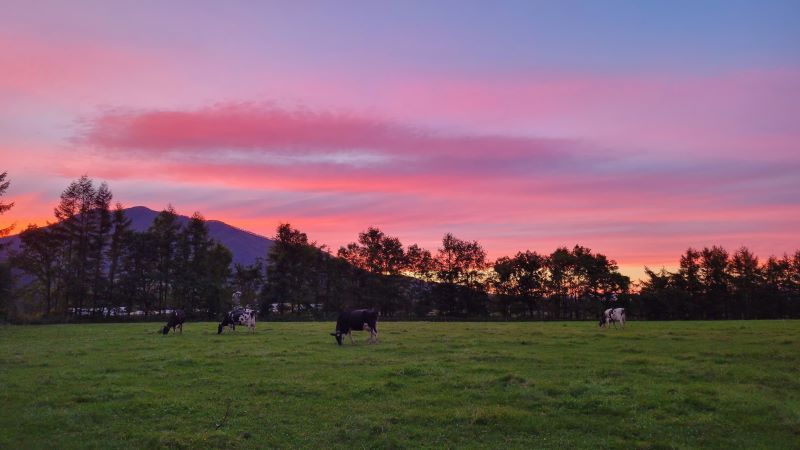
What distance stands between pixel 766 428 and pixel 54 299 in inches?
3852

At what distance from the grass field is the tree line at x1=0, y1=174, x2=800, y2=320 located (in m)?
65.9

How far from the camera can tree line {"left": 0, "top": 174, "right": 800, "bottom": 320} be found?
82.2 metres

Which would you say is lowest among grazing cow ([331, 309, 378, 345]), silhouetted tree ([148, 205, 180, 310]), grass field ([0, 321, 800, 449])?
grass field ([0, 321, 800, 449])

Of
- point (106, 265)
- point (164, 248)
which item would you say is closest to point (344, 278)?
point (164, 248)

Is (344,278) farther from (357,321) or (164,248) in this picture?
(357,321)

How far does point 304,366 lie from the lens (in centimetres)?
2122

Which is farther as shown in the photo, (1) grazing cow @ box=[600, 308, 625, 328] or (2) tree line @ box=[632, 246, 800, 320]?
(2) tree line @ box=[632, 246, 800, 320]

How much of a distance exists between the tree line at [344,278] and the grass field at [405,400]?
65.9m

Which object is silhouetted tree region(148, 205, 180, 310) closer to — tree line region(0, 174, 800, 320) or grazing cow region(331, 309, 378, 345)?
tree line region(0, 174, 800, 320)

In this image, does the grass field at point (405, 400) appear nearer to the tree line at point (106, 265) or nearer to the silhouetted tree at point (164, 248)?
the tree line at point (106, 265)

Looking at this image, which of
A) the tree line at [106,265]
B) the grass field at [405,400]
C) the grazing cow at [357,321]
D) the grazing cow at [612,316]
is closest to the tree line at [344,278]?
the tree line at [106,265]


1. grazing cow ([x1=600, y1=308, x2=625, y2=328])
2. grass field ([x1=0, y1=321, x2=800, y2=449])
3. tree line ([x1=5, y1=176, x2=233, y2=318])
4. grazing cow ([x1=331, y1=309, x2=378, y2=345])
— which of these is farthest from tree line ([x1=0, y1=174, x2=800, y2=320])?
grass field ([x1=0, y1=321, x2=800, y2=449])

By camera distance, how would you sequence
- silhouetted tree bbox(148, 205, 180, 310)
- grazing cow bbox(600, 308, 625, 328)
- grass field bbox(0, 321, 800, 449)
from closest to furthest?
grass field bbox(0, 321, 800, 449)
grazing cow bbox(600, 308, 625, 328)
silhouetted tree bbox(148, 205, 180, 310)

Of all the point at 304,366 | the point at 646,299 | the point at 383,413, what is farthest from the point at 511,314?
the point at 383,413
